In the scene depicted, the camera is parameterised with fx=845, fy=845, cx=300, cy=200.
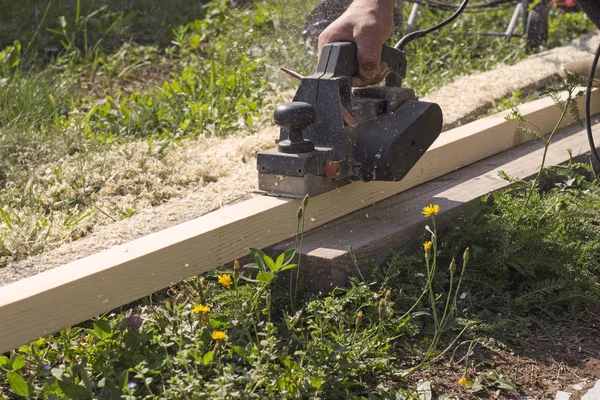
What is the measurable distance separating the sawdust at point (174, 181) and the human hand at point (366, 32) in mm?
579

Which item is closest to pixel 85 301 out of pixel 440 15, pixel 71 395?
pixel 71 395

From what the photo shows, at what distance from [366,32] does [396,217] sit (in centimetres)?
63

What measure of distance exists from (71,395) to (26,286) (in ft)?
1.08

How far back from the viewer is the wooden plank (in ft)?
8.20

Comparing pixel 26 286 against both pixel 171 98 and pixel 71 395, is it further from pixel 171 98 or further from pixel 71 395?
pixel 171 98

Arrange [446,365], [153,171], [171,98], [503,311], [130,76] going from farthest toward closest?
[130,76], [171,98], [153,171], [503,311], [446,365]

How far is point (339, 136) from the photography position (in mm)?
2623

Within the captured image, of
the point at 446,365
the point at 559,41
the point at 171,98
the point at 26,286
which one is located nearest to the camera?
the point at 26,286

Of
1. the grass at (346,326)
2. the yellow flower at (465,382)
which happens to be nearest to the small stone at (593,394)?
the grass at (346,326)

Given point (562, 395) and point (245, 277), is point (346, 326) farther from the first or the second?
point (562, 395)

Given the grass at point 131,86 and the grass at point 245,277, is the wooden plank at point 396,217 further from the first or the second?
the grass at point 131,86

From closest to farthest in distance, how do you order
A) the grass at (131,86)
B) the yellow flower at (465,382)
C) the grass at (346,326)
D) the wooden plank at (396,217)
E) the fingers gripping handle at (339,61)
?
the grass at (346,326), the yellow flower at (465,382), the wooden plank at (396,217), the fingers gripping handle at (339,61), the grass at (131,86)

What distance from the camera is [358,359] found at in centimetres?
213

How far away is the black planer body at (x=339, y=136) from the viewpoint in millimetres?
2561
